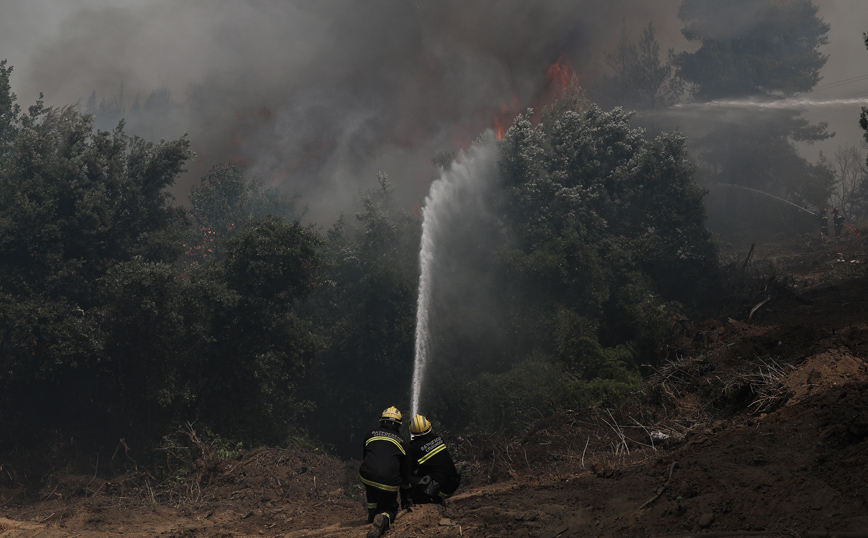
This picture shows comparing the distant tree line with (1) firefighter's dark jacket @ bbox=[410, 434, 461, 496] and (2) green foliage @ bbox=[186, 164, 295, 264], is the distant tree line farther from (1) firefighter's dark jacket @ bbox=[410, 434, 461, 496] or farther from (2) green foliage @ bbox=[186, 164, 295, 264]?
(1) firefighter's dark jacket @ bbox=[410, 434, 461, 496]

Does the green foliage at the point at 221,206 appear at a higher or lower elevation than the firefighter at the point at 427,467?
higher

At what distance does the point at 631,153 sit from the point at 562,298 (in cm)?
940

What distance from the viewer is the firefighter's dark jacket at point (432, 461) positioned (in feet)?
26.3

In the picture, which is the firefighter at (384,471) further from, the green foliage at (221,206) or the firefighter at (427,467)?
the green foliage at (221,206)

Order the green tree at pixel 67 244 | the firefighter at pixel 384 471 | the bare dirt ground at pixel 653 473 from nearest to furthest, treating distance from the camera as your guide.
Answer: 1. the bare dirt ground at pixel 653 473
2. the firefighter at pixel 384 471
3. the green tree at pixel 67 244

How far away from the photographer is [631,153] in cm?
2906

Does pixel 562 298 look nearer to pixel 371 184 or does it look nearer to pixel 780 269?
pixel 780 269

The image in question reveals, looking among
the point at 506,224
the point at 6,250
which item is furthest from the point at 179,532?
the point at 506,224

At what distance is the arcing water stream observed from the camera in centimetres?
2381

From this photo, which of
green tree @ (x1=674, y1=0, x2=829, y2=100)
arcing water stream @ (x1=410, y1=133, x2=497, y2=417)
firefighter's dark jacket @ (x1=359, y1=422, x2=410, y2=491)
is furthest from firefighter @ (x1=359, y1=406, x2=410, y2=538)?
green tree @ (x1=674, y1=0, x2=829, y2=100)

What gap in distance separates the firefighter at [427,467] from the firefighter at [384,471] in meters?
0.19

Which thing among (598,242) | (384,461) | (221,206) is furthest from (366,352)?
(221,206)

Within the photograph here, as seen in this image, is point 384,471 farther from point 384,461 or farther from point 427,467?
point 427,467

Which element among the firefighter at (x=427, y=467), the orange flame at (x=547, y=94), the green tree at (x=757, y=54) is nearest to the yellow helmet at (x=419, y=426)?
the firefighter at (x=427, y=467)
